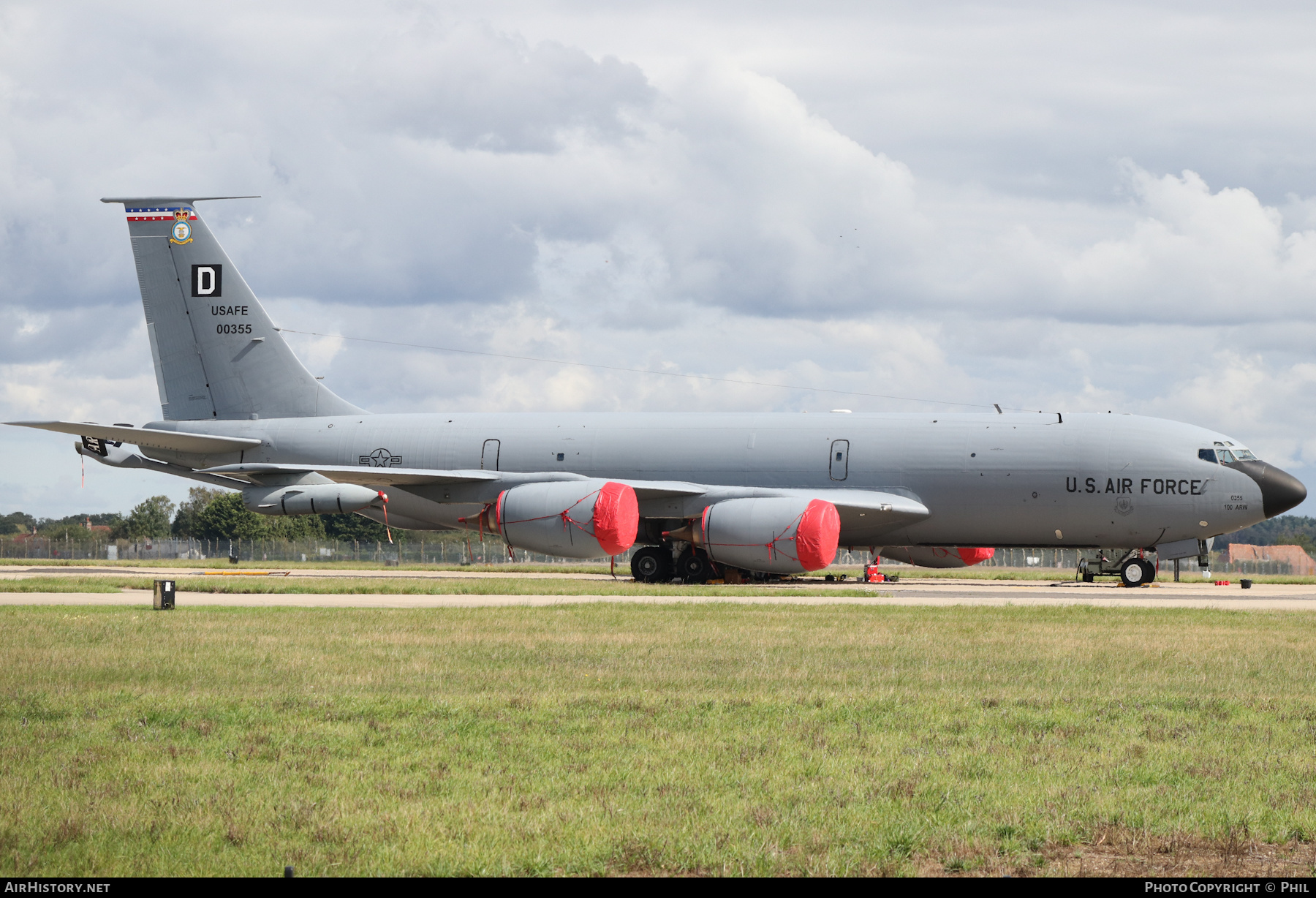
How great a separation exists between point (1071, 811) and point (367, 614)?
1295 cm

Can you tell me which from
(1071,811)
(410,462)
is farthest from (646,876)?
(410,462)

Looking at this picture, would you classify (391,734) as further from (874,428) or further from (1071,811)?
(874,428)

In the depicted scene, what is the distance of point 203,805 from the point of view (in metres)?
6.53

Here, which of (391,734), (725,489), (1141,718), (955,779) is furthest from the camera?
(725,489)

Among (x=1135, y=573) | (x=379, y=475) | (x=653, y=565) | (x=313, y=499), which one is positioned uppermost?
(x=379, y=475)

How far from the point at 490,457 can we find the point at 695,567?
6451 millimetres

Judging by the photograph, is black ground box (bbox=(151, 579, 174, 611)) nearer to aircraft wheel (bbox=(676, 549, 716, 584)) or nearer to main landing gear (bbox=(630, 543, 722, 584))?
main landing gear (bbox=(630, 543, 722, 584))

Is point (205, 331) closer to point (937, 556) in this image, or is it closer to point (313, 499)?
point (313, 499)

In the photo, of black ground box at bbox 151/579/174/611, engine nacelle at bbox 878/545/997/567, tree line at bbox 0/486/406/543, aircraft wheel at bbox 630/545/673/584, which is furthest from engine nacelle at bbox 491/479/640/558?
tree line at bbox 0/486/406/543

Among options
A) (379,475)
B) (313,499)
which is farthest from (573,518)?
(313,499)

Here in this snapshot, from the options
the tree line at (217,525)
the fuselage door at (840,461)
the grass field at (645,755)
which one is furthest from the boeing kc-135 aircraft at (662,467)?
the tree line at (217,525)

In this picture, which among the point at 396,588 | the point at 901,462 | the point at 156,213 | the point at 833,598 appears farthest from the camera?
the point at 156,213

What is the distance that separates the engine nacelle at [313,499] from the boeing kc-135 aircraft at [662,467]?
0.08 meters

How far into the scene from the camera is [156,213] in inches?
1423
